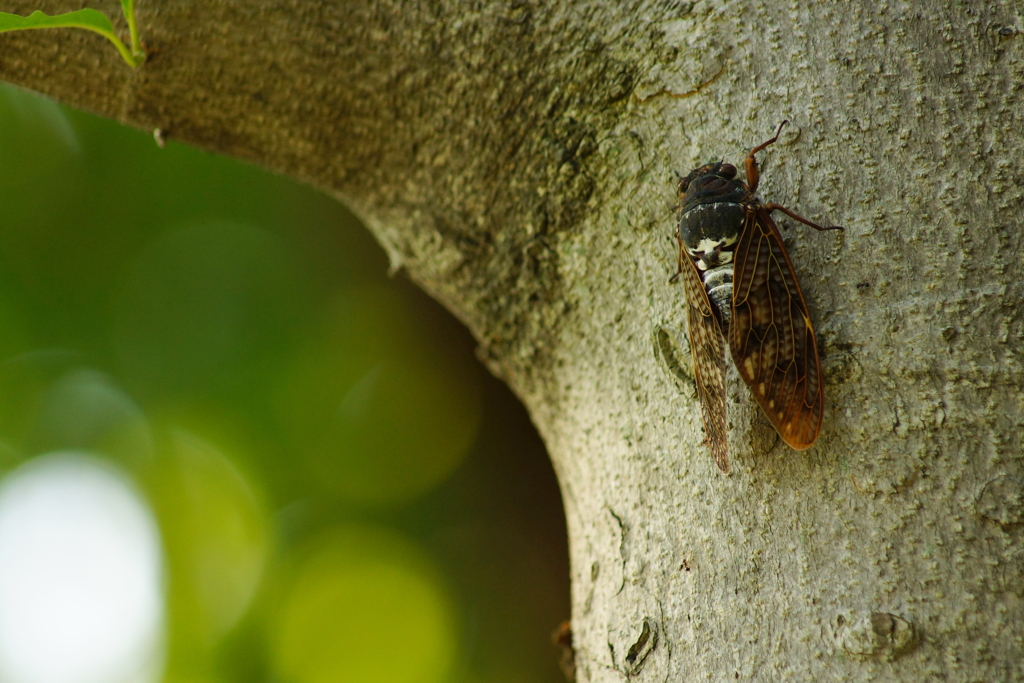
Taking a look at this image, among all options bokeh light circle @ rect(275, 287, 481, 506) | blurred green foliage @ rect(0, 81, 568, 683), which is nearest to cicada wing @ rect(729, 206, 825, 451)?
bokeh light circle @ rect(275, 287, 481, 506)

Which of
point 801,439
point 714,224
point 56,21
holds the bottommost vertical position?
point 801,439

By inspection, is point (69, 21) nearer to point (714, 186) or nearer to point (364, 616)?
point (714, 186)

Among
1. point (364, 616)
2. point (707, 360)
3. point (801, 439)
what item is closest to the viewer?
point (801, 439)

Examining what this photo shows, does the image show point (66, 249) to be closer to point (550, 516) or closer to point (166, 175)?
point (166, 175)

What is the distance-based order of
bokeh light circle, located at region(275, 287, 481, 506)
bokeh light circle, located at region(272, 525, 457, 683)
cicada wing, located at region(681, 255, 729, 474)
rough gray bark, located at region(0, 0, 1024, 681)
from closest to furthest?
rough gray bark, located at region(0, 0, 1024, 681) → cicada wing, located at region(681, 255, 729, 474) → bokeh light circle, located at region(275, 287, 481, 506) → bokeh light circle, located at region(272, 525, 457, 683)

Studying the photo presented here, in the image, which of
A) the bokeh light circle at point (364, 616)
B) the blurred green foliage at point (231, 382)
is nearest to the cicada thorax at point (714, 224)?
the blurred green foliage at point (231, 382)

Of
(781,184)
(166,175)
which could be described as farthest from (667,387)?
(166,175)

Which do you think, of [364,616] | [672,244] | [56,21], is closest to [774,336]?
[672,244]

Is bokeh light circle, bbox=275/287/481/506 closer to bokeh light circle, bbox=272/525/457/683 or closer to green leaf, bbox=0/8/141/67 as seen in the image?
bokeh light circle, bbox=272/525/457/683
